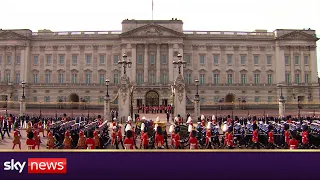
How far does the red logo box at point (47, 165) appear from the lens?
7773 millimetres

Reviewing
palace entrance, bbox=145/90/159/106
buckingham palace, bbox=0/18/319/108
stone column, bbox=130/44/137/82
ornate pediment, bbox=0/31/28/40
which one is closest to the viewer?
palace entrance, bbox=145/90/159/106

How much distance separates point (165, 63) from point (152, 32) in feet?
24.4

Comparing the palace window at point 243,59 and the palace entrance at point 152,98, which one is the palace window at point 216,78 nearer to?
the palace window at point 243,59

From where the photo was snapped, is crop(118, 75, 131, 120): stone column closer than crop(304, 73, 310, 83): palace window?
Yes

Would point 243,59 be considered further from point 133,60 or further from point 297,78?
point 133,60

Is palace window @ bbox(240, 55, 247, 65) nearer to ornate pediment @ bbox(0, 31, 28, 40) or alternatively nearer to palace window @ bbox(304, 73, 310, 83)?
→ palace window @ bbox(304, 73, 310, 83)

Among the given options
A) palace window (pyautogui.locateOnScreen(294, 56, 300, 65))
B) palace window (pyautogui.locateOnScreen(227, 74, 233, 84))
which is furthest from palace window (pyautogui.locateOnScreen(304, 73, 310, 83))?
palace window (pyautogui.locateOnScreen(227, 74, 233, 84))

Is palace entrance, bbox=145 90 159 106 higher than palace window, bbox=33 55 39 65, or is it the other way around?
palace window, bbox=33 55 39 65

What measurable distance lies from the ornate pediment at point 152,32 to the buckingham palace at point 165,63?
1267 mm

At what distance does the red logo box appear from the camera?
7773mm

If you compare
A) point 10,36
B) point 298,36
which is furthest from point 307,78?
point 10,36

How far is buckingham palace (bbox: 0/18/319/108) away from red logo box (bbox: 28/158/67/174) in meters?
59.2

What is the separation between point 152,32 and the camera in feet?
219

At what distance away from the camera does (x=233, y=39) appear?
2694 inches
